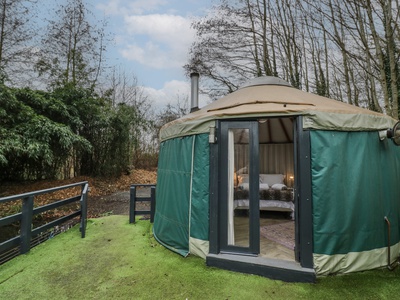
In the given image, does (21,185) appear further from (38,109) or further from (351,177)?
(351,177)

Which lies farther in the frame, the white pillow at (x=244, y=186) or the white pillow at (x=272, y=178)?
the white pillow at (x=272, y=178)

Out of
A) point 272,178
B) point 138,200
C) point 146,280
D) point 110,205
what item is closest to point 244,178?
point 146,280

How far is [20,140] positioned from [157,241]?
17.5 feet

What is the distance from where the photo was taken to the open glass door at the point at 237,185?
8.48ft

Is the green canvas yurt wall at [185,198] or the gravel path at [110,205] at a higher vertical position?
the green canvas yurt wall at [185,198]

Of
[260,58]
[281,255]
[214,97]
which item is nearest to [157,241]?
[281,255]

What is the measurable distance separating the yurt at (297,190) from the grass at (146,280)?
0.45ft

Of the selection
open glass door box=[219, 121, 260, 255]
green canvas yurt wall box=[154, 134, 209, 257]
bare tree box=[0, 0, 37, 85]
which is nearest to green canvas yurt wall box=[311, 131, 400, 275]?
open glass door box=[219, 121, 260, 255]

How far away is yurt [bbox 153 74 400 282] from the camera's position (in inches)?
92.1

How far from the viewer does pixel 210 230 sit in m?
2.64

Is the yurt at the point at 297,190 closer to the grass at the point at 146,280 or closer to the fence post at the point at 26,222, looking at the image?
the grass at the point at 146,280

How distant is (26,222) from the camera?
2.82 meters

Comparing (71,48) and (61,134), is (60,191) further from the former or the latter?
(71,48)

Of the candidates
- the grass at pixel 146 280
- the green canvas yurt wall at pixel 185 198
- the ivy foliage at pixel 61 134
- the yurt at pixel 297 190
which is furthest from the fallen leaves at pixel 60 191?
the yurt at pixel 297 190
